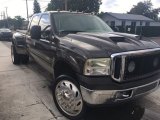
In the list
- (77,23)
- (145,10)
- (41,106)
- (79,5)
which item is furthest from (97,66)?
(145,10)

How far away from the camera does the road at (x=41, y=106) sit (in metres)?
3.81

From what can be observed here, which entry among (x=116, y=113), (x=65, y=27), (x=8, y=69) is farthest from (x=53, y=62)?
(x=8, y=69)

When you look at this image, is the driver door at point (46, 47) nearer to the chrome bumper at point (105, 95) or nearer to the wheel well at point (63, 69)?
the wheel well at point (63, 69)

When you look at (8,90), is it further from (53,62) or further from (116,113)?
(116,113)

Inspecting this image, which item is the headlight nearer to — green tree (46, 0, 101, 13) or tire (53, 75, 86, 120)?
tire (53, 75, 86, 120)

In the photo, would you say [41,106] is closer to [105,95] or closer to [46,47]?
[46,47]

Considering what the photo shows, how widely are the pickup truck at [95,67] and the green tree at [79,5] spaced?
4239cm

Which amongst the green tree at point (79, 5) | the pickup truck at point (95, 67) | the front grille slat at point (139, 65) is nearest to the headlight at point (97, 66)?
the pickup truck at point (95, 67)

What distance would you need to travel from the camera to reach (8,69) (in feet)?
23.6

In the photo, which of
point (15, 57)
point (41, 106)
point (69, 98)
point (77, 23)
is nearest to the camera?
point (69, 98)

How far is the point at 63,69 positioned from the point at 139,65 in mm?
1331

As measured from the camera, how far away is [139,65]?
3326 millimetres

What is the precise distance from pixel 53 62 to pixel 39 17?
1.82 metres

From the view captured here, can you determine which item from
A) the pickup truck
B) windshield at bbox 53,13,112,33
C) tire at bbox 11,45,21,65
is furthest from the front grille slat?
tire at bbox 11,45,21,65
